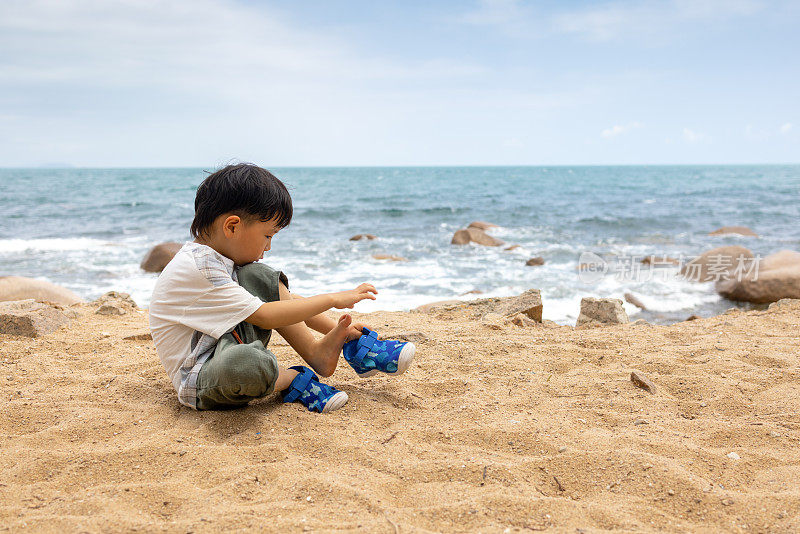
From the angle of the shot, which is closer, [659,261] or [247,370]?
[247,370]

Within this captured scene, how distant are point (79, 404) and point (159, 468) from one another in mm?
893

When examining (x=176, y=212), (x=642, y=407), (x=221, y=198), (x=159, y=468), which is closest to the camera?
(x=159, y=468)

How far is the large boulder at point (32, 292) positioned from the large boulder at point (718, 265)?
A: 8444 millimetres

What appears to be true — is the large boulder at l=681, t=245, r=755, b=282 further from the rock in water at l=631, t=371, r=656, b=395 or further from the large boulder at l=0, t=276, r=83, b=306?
the large boulder at l=0, t=276, r=83, b=306

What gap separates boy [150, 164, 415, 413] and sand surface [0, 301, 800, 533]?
0.16 m

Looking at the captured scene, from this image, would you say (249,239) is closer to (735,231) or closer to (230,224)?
(230,224)

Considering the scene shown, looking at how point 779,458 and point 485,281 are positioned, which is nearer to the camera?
point 779,458

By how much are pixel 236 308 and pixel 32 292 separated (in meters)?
5.53

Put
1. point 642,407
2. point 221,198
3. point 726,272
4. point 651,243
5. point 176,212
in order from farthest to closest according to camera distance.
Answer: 1. point 176,212
2. point 651,243
3. point 726,272
4. point 642,407
5. point 221,198

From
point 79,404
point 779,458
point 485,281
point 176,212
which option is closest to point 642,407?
point 779,458

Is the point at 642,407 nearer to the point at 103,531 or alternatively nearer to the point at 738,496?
the point at 738,496

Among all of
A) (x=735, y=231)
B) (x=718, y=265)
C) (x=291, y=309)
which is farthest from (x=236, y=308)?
(x=735, y=231)

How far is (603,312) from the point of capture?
192 inches

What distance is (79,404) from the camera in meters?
2.65
